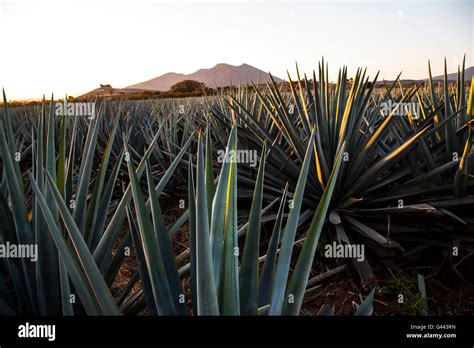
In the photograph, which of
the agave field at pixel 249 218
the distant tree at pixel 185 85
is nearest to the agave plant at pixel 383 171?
the agave field at pixel 249 218

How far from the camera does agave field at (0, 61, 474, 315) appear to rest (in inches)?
23.6

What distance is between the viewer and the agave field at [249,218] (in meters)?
0.60

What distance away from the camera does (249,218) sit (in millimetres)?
599

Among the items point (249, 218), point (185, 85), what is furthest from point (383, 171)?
point (185, 85)

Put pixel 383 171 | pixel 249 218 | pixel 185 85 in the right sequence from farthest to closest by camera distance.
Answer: pixel 185 85 → pixel 383 171 → pixel 249 218

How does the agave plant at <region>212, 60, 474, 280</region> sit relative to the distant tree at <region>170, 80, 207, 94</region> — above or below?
below

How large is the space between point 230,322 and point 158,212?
24cm

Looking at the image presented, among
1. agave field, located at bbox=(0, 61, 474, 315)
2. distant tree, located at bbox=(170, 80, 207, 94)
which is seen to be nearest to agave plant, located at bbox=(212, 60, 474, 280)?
agave field, located at bbox=(0, 61, 474, 315)

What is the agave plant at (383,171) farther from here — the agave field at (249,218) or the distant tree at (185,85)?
the distant tree at (185,85)

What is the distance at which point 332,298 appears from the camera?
1415 mm

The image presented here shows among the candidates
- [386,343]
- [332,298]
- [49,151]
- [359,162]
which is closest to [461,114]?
[359,162]

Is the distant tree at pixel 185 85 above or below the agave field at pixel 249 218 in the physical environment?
above

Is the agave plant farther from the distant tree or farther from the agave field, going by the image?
the distant tree

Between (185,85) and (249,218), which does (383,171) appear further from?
(185,85)
